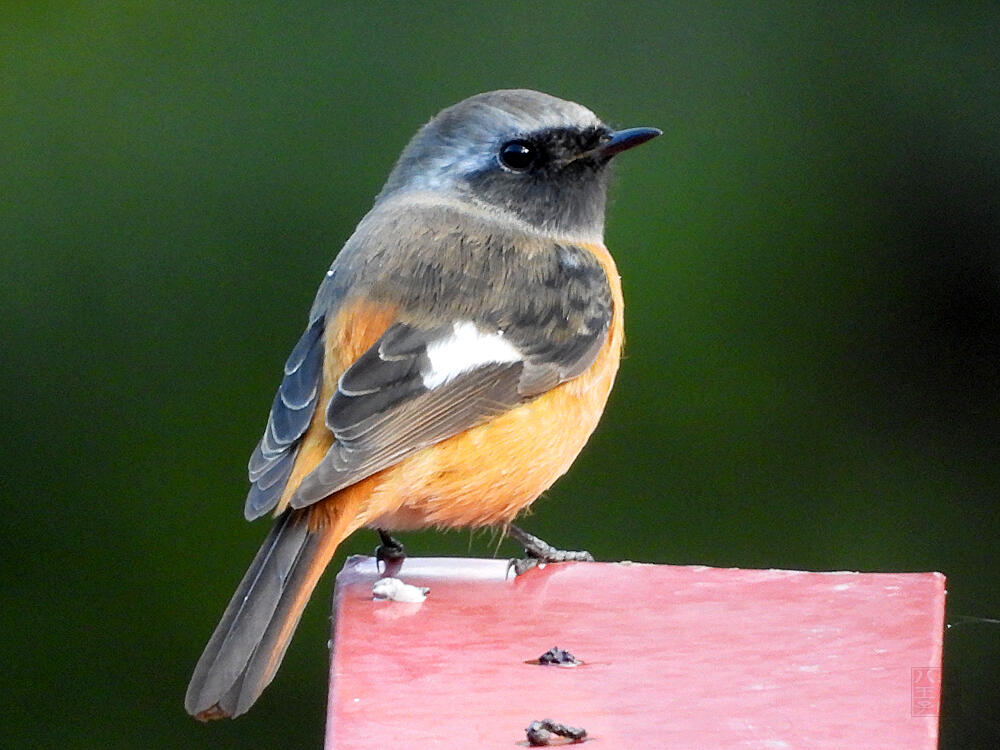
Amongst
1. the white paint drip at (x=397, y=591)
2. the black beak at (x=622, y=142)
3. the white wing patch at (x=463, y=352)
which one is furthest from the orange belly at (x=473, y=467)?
the black beak at (x=622, y=142)

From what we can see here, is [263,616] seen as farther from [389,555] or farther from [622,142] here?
[622,142]

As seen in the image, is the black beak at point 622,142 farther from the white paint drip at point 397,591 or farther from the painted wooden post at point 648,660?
the white paint drip at point 397,591

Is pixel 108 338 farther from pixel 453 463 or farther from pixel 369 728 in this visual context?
pixel 369 728

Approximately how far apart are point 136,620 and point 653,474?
1701 millimetres

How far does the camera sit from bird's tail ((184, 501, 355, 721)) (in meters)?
2.88

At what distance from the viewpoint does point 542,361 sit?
13.0 ft

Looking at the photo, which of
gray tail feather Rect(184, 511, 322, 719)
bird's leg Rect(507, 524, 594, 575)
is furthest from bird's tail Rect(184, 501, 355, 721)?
bird's leg Rect(507, 524, 594, 575)

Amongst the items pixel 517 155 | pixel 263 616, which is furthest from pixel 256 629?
pixel 517 155

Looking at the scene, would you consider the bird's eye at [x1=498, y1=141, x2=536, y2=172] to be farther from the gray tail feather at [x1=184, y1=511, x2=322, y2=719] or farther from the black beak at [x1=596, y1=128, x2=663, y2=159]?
the gray tail feather at [x1=184, y1=511, x2=322, y2=719]

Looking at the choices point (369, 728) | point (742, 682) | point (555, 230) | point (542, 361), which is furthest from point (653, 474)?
point (369, 728)

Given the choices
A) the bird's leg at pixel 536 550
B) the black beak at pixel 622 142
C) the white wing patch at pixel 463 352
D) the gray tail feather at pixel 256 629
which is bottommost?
the gray tail feather at pixel 256 629

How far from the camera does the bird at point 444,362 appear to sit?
10.8ft

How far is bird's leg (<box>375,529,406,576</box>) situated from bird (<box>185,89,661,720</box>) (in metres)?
0.01

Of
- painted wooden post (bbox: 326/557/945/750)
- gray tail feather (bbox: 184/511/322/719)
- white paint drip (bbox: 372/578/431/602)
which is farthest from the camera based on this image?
white paint drip (bbox: 372/578/431/602)
